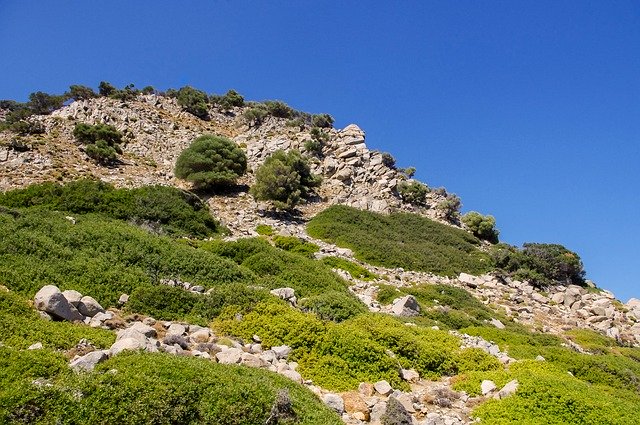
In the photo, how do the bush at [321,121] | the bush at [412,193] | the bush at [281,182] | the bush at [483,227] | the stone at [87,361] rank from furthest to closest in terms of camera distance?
the bush at [321,121] < the bush at [412,193] < the bush at [483,227] < the bush at [281,182] < the stone at [87,361]

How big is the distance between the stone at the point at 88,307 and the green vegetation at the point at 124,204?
49.4ft

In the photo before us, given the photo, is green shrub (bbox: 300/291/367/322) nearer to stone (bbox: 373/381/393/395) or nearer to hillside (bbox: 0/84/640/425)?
hillside (bbox: 0/84/640/425)

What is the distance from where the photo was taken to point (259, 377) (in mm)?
8781

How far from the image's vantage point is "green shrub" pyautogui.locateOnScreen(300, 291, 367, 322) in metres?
15.6

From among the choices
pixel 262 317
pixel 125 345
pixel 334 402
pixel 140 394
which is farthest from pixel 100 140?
pixel 140 394

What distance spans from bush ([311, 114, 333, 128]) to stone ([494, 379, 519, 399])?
5197cm

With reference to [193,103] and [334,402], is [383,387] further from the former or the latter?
[193,103]

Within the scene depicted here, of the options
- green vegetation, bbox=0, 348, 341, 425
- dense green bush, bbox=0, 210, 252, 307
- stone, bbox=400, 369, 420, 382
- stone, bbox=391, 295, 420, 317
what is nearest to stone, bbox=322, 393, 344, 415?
green vegetation, bbox=0, 348, 341, 425

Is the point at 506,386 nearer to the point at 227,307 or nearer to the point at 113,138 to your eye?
the point at 227,307

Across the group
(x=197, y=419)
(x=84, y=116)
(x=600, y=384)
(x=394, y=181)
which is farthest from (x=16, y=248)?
(x=394, y=181)

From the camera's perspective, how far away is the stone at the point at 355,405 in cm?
957

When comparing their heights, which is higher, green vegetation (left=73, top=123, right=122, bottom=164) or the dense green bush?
green vegetation (left=73, top=123, right=122, bottom=164)

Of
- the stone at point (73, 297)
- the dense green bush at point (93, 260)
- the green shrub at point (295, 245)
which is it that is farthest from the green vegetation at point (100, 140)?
the stone at point (73, 297)

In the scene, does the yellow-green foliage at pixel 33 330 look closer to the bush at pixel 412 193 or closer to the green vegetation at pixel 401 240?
the green vegetation at pixel 401 240
